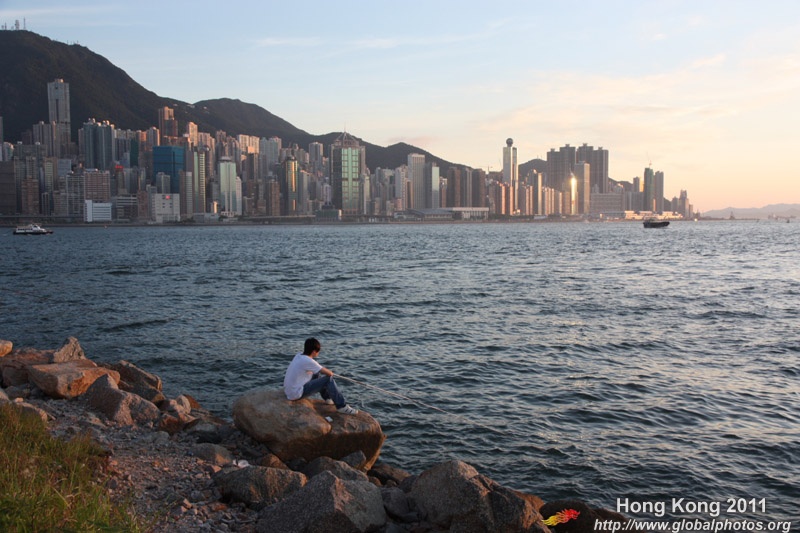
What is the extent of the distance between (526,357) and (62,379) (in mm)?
12338

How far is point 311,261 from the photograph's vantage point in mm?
62281

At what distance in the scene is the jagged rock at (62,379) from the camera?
11570 millimetres

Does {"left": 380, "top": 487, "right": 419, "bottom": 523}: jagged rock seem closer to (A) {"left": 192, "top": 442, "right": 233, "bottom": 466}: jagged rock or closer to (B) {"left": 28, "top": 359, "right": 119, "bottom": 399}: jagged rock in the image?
(A) {"left": 192, "top": 442, "right": 233, "bottom": 466}: jagged rock

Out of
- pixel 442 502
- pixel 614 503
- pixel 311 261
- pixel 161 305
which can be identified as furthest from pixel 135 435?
pixel 311 261

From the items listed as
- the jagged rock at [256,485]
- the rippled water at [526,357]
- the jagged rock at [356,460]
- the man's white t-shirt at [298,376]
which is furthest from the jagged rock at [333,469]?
the rippled water at [526,357]

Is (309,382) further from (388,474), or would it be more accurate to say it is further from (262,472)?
(262,472)

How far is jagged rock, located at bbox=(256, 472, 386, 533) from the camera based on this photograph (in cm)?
680

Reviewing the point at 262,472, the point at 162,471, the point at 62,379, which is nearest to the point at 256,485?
the point at 262,472

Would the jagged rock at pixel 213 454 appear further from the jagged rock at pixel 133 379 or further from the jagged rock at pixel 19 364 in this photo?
the jagged rock at pixel 19 364

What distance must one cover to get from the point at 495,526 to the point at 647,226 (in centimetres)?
18241

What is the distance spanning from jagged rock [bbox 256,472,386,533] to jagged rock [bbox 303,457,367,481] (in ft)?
4.56

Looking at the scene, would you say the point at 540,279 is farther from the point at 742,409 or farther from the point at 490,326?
the point at 742,409

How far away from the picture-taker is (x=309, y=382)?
10.4m

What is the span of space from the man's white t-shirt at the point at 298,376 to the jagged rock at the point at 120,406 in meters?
2.54
